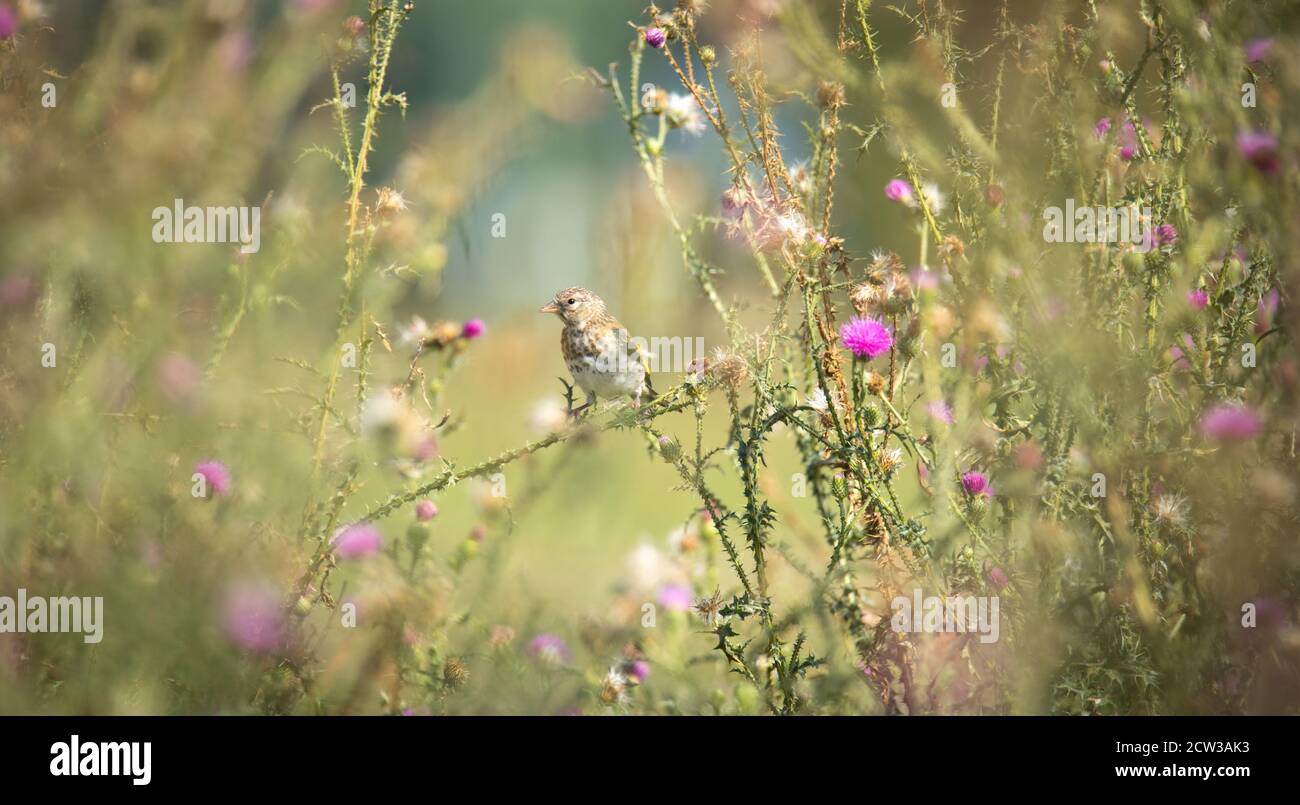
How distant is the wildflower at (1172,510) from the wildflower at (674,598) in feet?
2.52

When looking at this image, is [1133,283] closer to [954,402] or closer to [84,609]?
[954,402]

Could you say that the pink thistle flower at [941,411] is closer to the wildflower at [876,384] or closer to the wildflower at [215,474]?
the wildflower at [876,384]

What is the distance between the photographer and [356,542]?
152 cm

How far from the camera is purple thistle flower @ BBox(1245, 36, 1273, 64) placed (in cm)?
142

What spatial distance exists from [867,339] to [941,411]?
17cm

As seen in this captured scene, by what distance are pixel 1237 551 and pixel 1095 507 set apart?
24 cm

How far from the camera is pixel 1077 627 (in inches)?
62.6

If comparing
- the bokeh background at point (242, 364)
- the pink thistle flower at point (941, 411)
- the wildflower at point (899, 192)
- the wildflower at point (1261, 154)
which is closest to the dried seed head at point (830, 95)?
the bokeh background at point (242, 364)

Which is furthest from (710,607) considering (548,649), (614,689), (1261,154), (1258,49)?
(1258,49)

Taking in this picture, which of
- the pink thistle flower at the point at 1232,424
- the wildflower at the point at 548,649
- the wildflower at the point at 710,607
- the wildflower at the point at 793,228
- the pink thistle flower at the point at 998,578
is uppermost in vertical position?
the wildflower at the point at 793,228

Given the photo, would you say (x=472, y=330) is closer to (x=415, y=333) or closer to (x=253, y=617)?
(x=415, y=333)

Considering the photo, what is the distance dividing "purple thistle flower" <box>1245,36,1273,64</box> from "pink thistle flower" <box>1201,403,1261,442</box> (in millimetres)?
437

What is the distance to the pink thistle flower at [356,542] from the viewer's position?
151 centimetres
